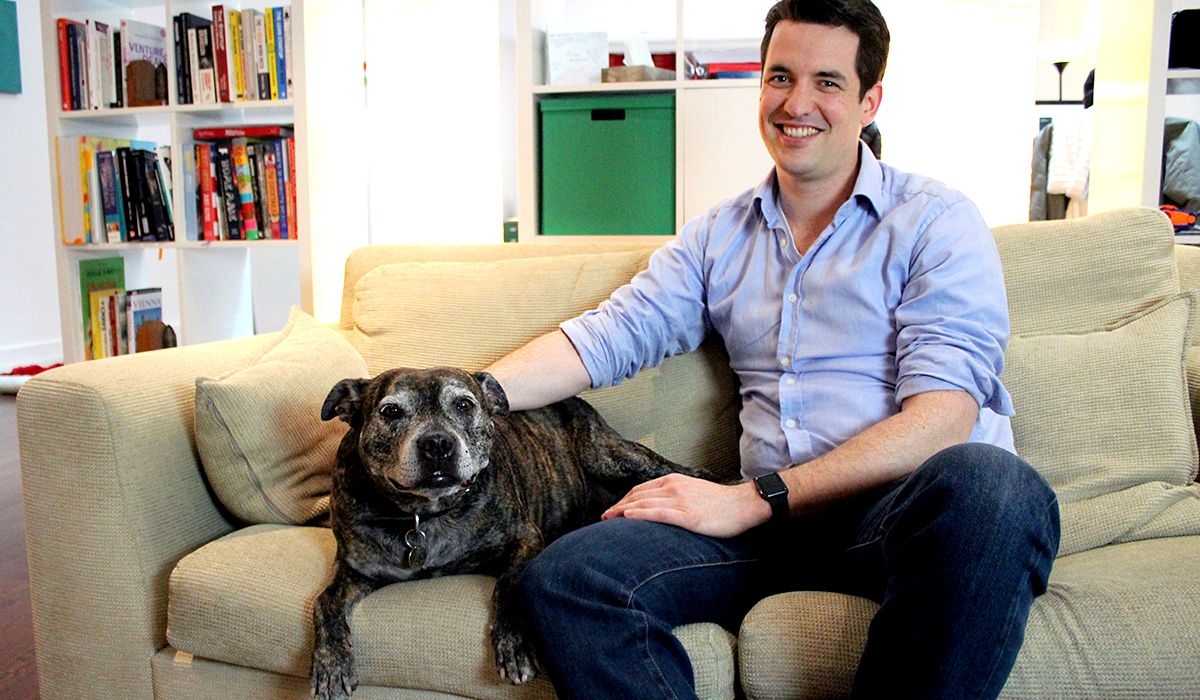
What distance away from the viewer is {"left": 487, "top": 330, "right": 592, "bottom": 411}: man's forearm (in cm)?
188

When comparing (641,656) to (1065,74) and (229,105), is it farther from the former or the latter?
(1065,74)

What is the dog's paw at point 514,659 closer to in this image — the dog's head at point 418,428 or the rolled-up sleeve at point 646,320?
the dog's head at point 418,428

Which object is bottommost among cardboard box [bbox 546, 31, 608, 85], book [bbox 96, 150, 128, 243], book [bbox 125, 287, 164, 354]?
book [bbox 125, 287, 164, 354]

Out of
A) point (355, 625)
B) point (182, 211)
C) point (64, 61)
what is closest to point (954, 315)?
point (355, 625)

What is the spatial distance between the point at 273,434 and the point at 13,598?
1.59 m

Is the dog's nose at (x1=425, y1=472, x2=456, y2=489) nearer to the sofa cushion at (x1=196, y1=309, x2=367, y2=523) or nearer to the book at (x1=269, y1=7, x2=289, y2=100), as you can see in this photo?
the sofa cushion at (x1=196, y1=309, x2=367, y2=523)

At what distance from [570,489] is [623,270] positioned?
0.50m

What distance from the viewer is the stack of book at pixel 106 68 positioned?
3449 millimetres

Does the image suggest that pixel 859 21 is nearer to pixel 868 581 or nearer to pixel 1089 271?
pixel 1089 271

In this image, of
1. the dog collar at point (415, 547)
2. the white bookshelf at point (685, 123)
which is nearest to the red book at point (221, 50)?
the white bookshelf at point (685, 123)

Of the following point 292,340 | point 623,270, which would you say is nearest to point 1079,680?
point 623,270

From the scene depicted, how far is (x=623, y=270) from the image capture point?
2.23 m

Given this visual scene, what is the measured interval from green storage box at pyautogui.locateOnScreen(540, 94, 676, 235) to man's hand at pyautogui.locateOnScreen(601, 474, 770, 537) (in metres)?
1.46

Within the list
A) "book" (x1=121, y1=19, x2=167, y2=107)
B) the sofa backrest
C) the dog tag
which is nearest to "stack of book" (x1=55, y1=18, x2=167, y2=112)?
"book" (x1=121, y1=19, x2=167, y2=107)
